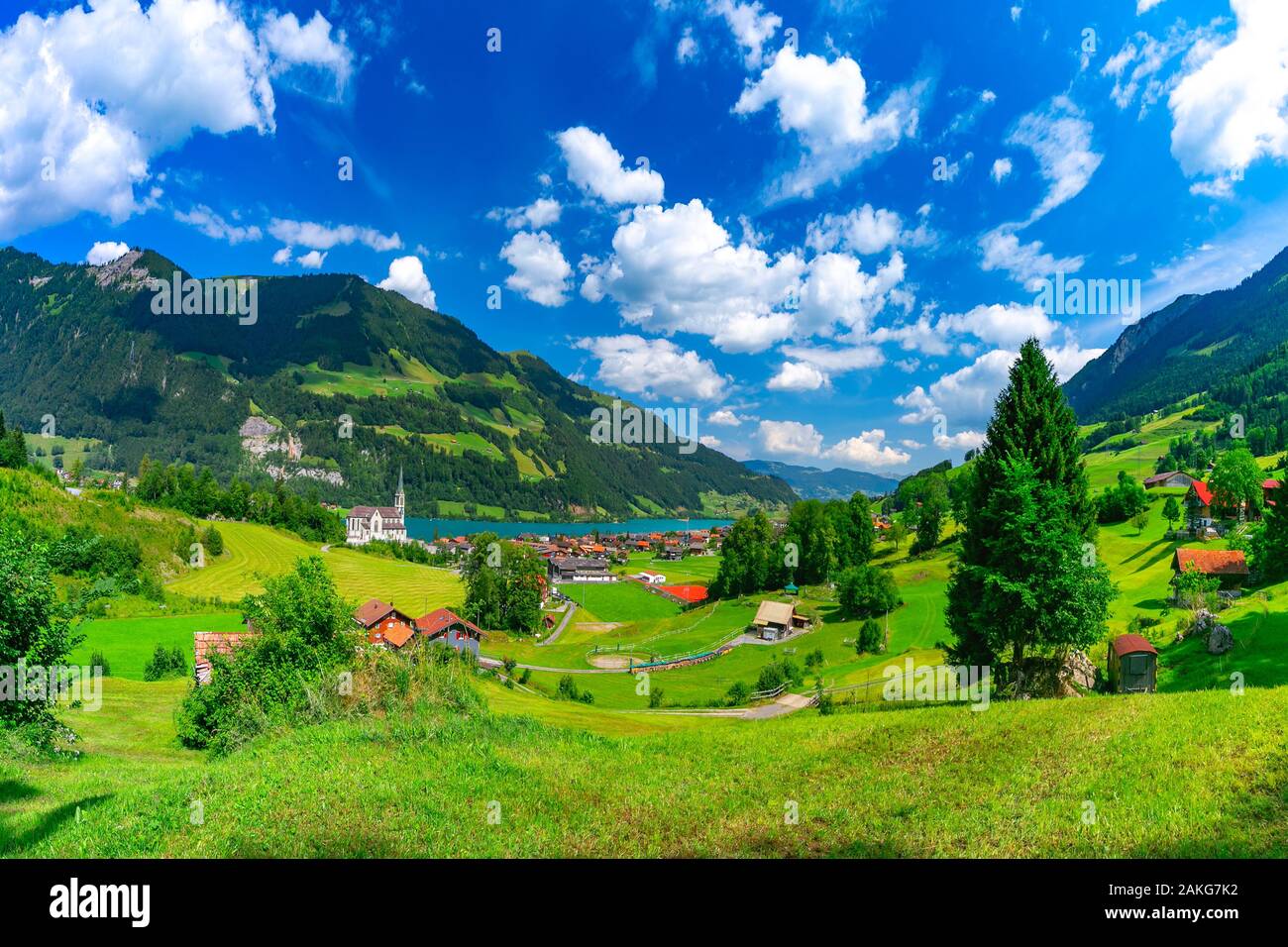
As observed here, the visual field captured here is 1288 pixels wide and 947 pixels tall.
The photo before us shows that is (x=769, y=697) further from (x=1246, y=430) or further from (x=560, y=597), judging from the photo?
(x=1246, y=430)

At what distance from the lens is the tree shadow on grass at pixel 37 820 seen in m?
8.48

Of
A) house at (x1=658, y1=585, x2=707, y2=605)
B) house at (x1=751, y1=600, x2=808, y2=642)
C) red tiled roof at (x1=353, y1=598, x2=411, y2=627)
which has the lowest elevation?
house at (x1=658, y1=585, x2=707, y2=605)

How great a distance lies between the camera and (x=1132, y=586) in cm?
5250

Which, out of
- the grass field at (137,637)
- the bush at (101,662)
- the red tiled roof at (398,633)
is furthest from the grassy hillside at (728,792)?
the red tiled roof at (398,633)

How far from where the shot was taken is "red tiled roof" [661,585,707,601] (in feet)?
372

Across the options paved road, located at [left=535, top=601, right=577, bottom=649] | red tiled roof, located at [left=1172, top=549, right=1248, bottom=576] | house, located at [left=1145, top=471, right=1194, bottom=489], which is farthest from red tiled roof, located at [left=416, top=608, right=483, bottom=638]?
house, located at [left=1145, top=471, right=1194, bottom=489]

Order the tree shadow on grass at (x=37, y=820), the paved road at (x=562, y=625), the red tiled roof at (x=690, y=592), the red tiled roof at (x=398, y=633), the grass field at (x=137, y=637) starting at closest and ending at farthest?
the tree shadow on grass at (x=37, y=820), the grass field at (x=137, y=637), the red tiled roof at (x=398, y=633), the paved road at (x=562, y=625), the red tiled roof at (x=690, y=592)

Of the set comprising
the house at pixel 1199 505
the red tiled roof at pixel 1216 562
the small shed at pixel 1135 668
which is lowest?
the small shed at pixel 1135 668

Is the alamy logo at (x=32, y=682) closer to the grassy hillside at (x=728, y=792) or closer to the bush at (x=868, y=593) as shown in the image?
the grassy hillside at (x=728, y=792)

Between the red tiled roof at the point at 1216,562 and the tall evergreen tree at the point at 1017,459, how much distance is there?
30871 mm

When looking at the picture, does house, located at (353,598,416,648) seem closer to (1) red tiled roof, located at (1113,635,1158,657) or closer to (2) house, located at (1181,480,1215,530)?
(1) red tiled roof, located at (1113,635,1158,657)

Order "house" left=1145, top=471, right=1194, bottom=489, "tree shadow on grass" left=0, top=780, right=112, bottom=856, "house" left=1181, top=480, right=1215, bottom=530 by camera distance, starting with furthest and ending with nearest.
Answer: "house" left=1145, top=471, right=1194, bottom=489
"house" left=1181, top=480, right=1215, bottom=530
"tree shadow on grass" left=0, top=780, right=112, bottom=856
